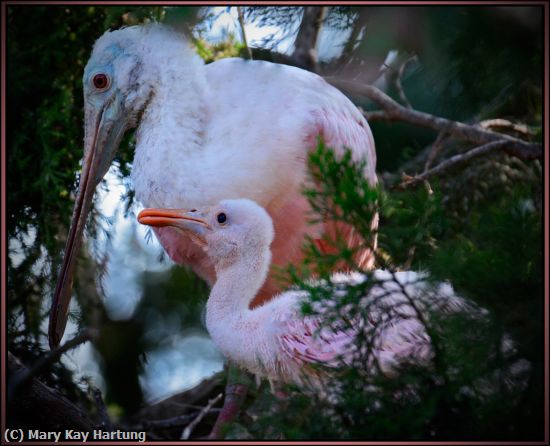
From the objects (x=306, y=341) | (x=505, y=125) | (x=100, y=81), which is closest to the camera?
(x=306, y=341)

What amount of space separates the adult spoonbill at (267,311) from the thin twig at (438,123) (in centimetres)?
93

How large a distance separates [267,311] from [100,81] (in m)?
1.38

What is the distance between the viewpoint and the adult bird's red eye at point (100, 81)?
11.6 ft

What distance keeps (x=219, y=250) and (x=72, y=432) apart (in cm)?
75

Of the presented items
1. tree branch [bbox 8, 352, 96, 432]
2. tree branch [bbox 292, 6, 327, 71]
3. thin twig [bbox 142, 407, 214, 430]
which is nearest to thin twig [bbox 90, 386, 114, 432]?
tree branch [bbox 8, 352, 96, 432]

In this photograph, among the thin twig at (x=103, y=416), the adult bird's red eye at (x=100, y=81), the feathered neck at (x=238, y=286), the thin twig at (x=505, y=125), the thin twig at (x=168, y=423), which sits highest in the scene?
the thin twig at (x=505, y=125)

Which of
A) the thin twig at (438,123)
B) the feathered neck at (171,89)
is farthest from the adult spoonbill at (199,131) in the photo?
the thin twig at (438,123)

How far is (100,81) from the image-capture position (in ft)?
11.7

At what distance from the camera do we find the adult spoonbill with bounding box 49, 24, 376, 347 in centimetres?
331

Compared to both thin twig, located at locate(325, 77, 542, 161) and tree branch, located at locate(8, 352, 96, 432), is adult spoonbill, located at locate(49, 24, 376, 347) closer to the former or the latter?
thin twig, located at locate(325, 77, 542, 161)

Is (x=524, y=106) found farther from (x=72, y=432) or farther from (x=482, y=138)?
(x=72, y=432)

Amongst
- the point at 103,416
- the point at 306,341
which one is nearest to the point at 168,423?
the point at 103,416

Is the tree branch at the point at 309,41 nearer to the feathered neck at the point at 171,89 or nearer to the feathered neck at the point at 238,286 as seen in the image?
the feathered neck at the point at 171,89

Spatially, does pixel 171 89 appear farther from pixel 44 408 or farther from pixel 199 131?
pixel 44 408
